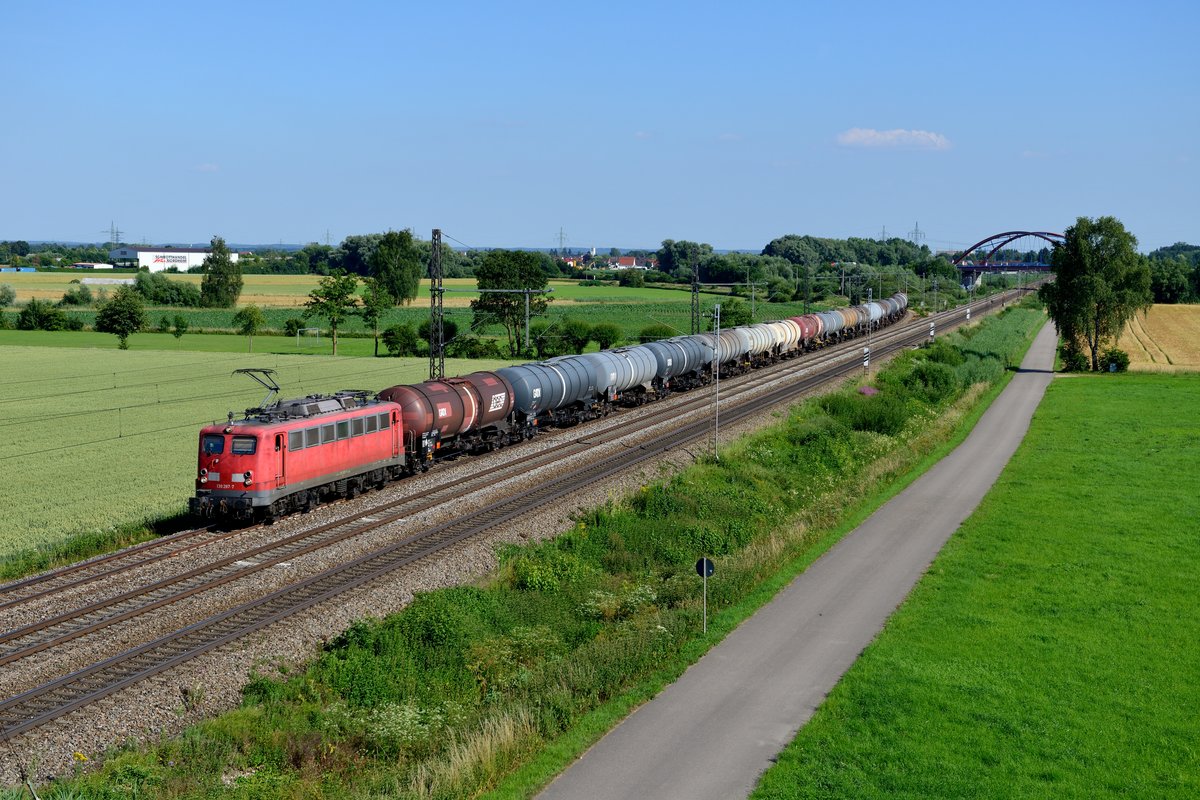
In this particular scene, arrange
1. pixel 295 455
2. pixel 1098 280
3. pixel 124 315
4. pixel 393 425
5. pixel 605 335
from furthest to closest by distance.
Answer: pixel 124 315, pixel 605 335, pixel 1098 280, pixel 393 425, pixel 295 455

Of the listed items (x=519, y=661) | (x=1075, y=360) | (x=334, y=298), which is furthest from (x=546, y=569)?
(x=334, y=298)

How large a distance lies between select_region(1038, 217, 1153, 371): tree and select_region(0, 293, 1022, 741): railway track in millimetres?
55494

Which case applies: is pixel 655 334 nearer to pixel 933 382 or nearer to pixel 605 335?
pixel 605 335

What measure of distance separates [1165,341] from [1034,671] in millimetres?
119691

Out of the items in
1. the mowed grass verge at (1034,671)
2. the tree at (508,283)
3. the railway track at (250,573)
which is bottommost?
the mowed grass verge at (1034,671)

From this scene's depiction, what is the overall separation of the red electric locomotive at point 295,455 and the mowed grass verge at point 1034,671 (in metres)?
19.1

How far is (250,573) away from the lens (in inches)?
1134

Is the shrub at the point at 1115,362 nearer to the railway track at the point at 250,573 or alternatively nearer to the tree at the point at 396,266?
the railway track at the point at 250,573

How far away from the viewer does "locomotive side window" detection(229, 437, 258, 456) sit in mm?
32406

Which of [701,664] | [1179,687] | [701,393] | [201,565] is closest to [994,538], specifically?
[1179,687]

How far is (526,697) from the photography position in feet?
69.0

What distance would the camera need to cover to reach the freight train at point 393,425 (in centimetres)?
3281

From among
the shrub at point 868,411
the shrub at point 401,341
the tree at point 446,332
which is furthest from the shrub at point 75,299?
the shrub at point 868,411

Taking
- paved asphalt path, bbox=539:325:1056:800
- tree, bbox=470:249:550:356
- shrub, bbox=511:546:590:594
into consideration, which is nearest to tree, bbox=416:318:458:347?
tree, bbox=470:249:550:356
